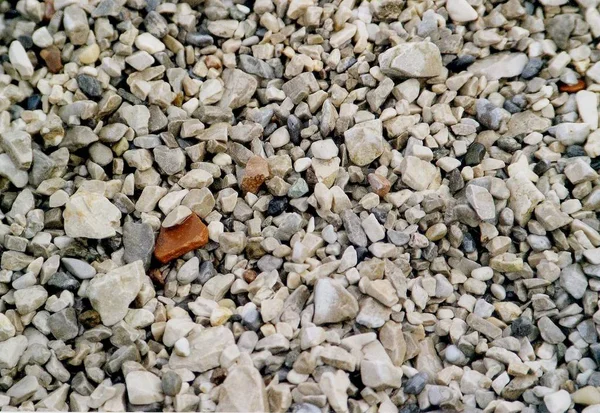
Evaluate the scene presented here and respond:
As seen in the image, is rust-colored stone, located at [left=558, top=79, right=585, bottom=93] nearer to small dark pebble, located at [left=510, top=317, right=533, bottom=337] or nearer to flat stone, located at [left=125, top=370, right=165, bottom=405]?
small dark pebble, located at [left=510, top=317, right=533, bottom=337]

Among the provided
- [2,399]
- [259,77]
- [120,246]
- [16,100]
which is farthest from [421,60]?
[2,399]

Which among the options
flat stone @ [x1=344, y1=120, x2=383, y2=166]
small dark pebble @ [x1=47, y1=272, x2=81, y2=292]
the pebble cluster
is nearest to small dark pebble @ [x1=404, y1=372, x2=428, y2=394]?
the pebble cluster

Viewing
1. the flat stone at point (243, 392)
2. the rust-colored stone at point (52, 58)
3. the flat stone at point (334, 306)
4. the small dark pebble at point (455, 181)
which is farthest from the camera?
the rust-colored stone at point (52, 58)

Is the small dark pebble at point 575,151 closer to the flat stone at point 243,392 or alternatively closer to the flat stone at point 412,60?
the flat stone at point 412,60

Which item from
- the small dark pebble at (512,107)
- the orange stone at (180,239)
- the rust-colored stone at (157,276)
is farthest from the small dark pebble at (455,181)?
the rust-colored stone at (157,276)

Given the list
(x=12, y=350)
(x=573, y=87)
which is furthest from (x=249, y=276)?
(x=573, y=87)

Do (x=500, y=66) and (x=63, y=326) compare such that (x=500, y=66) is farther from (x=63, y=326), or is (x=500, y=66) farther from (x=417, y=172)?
(x=63, y=326)

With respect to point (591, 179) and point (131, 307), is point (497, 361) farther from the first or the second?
point (131, 307)

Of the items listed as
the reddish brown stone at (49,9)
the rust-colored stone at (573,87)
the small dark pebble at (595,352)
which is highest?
the reddish brown stone at (49,9)
